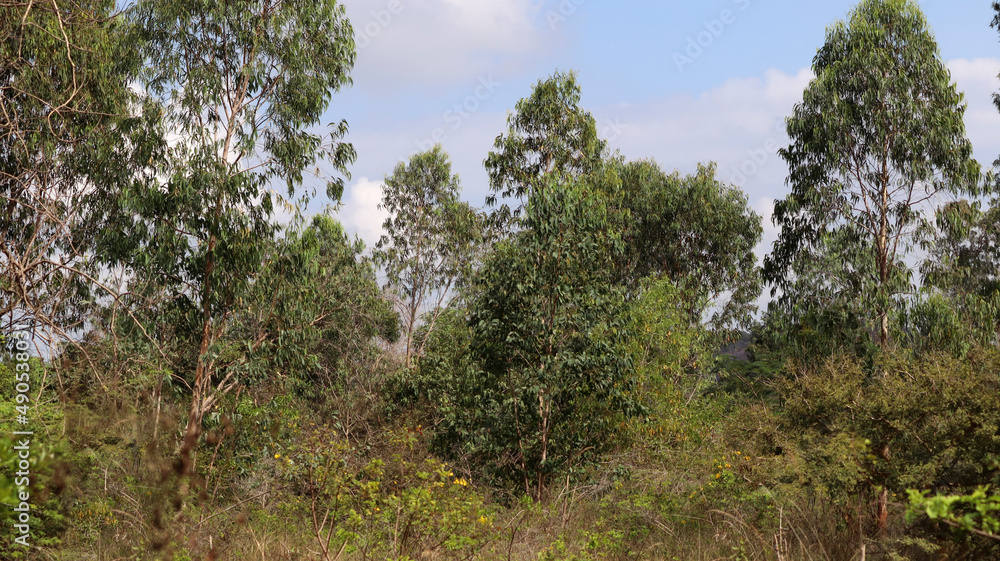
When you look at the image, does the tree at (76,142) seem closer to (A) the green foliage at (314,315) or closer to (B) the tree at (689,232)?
(A) the green foliage at (314,315)

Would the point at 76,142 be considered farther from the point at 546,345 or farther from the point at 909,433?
the point at 909,433

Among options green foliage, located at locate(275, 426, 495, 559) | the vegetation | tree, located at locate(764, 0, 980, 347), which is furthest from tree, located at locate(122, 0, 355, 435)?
tree, located at locate(764, 0, 980, 347)

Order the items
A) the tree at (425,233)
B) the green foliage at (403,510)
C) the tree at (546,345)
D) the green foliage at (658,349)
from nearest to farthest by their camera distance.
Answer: the green foliage at (403,510) → the tree at (546,345) → the green foliage at (658,349) → the tree at (425,233)

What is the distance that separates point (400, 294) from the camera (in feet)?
79.2

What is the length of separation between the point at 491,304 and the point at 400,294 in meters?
14.4

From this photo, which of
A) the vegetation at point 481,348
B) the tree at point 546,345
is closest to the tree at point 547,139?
the vegetation at point 481,348

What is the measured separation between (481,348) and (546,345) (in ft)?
3.21

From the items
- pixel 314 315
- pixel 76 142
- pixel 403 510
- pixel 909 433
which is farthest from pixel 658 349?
pixel 76 142

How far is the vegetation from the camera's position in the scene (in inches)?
250

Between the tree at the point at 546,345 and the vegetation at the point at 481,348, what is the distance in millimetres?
45

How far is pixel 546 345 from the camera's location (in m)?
9.95

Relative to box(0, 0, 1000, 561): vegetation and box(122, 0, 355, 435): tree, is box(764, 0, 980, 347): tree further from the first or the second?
box(122, 0, 355, 435): tree

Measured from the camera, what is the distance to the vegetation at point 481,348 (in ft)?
20.8

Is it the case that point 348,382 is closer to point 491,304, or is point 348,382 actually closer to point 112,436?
point 491,304
